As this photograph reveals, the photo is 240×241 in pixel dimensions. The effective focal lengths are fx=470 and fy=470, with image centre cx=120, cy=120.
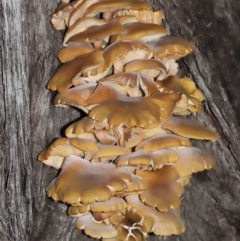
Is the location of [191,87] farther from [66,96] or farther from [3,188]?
[3,188]

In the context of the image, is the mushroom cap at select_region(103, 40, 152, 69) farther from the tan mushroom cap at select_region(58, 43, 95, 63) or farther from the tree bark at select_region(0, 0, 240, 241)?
the tree bark at select_region(0, 0, 240, 241)

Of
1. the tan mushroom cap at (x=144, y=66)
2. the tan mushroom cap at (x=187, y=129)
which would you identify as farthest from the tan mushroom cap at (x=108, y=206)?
the tan mushroom cap at (x=144, y=66)

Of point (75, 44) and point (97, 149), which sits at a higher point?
point (75, 44)

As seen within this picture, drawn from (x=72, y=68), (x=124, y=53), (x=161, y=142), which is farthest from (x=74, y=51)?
(x=161, y=142)

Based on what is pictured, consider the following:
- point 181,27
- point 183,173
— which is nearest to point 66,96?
point 183,173

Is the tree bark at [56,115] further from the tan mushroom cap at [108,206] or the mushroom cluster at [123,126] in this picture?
the tan mushroom cap at [108,206]

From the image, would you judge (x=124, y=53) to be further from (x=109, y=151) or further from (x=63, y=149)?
(x=63, y=149)

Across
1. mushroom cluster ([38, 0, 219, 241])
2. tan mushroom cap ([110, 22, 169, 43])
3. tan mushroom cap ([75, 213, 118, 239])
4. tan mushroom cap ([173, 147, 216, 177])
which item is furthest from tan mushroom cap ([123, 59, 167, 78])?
tan mushroom cap ([75, 213, 118, 239])

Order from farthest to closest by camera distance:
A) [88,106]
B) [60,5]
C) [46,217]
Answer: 1. [46,217]
2. [60,5]
3. [88,106]
